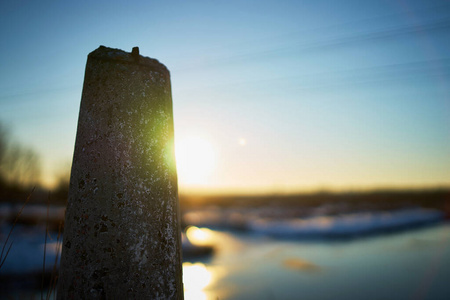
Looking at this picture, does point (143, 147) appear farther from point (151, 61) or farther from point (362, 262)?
point (362, 262)

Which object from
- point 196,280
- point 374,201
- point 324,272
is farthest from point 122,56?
point 374,201

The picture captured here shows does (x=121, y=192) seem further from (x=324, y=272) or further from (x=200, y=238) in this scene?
(x=200, y=238)

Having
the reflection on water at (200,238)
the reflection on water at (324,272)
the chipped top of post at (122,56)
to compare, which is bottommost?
the reflection on water at (200,238)

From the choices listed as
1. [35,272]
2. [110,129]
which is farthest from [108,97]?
[35,272]

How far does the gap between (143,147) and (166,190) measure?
25 centimetres

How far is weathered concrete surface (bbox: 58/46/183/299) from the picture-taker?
121 cm

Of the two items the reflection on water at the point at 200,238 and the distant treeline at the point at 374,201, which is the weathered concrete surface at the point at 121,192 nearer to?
the reflection on water at the point at 200,238

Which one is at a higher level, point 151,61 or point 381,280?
point 151,61

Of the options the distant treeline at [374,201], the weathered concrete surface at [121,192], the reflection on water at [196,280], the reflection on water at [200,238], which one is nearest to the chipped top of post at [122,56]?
the weathered concrete surface at [121,192]

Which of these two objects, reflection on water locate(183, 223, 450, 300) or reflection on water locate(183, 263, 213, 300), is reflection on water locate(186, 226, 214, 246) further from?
reflection on water locate(183, 263, 213, 300)

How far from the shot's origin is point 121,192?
1.27m

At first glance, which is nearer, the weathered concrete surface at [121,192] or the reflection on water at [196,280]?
the weathered concrete surface at [121,192]

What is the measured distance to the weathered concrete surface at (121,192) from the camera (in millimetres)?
1215

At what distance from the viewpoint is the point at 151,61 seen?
148 centimetres
